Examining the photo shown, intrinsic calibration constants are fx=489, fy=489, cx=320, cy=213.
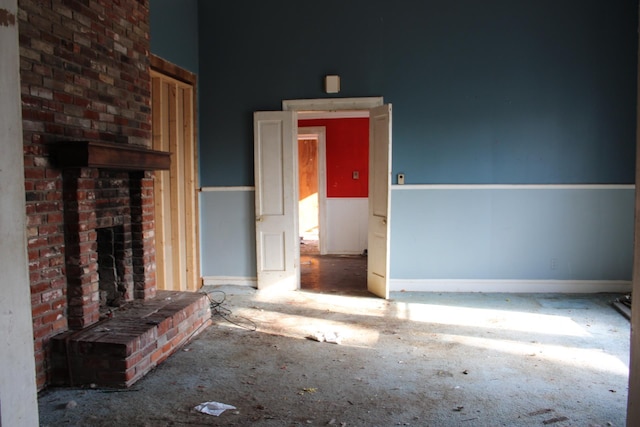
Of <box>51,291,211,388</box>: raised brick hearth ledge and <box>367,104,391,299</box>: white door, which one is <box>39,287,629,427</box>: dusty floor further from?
<box>367,104,391,299</box>: white door

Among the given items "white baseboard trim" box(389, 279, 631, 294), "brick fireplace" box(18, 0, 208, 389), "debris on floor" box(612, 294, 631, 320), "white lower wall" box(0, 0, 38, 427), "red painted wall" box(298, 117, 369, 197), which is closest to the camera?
"white lower wall" box(0, 0, 38, 427)

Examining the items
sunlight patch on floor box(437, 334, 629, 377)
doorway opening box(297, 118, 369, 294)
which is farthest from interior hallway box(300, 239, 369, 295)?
sunlight patch on floor box(437, 334, 629, 377)

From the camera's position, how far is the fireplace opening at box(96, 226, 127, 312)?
12.5 ft

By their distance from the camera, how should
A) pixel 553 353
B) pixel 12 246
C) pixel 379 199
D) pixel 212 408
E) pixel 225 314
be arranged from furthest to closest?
pixel 379 199 < pixel 225 314 < pixel 553 353 < pixel 212 408 < pixel 12 246

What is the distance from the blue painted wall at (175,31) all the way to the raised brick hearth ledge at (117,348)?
2615 mm

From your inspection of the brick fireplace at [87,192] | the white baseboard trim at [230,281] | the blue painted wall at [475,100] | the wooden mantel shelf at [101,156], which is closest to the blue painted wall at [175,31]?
the blue painted wall at [475,100]

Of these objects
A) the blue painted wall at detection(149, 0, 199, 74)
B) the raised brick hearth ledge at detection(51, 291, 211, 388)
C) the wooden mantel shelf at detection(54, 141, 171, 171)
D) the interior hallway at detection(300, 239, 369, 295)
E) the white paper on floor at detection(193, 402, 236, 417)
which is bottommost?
the interior hallway at detection(300, 239, 369, 295)

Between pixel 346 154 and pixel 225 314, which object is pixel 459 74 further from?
pixel 225 314

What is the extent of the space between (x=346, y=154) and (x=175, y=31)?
3.96 meters

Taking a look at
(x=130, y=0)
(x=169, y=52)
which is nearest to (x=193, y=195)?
(x=169, y=52)

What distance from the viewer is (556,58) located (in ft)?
17.8

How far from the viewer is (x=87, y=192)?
3215 millimetres

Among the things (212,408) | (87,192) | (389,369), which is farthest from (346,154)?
(212,408)

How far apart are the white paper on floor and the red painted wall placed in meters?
5.95
